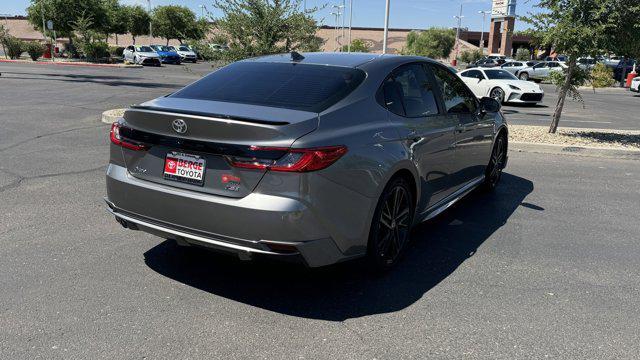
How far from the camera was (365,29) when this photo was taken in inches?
4434

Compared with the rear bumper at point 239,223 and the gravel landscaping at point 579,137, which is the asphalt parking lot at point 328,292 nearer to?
the rear bumper at point 239,223

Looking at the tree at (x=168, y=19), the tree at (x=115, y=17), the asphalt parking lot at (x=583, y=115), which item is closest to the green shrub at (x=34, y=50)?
the tree at (x=115, y=17)

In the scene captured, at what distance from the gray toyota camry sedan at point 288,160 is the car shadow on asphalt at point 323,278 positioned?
0.25m

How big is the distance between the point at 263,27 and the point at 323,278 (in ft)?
26.7

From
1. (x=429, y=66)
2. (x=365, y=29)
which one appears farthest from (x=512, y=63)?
(x=365, y=29)

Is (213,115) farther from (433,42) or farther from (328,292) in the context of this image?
(433,42)

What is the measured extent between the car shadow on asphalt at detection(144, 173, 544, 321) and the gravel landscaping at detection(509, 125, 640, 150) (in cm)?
625

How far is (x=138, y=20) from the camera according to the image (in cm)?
7144

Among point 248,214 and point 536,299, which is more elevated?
point 248,214

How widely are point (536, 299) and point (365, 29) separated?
4478 inches

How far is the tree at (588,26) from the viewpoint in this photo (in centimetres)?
1031

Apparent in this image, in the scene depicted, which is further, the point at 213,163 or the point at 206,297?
the point at 206,297

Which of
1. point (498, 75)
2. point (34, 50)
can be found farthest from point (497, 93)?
point (34, 50)

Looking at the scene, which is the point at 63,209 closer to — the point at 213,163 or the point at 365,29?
the point at 213,163
